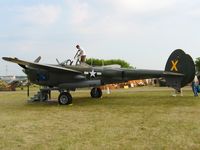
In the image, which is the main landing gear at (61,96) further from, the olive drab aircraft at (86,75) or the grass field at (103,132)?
the grass field at (103,132)

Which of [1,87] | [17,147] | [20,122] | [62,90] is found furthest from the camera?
[1,87]

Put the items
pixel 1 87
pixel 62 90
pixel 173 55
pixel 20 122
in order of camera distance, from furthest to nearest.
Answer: pixel 1 87
pixel 173 55
pixel 62 90
pixel 20 122

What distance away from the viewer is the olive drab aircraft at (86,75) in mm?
16077

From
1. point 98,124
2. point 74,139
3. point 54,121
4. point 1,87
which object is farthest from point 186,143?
point 1,87

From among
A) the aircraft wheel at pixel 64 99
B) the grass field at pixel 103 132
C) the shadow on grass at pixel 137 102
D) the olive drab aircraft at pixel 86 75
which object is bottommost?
the grass field at pixel 103 132

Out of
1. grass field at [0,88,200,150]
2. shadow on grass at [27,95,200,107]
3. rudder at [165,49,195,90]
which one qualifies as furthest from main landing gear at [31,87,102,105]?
rudder at [165,49,195,90]

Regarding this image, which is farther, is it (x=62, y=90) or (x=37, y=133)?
(x=62, y=90)

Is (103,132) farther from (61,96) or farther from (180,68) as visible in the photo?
(180,68)

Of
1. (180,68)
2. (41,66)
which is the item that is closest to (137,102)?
(180,68)

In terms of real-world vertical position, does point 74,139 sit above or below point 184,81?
below

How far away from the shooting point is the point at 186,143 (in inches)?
262

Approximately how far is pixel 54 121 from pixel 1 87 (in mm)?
31634

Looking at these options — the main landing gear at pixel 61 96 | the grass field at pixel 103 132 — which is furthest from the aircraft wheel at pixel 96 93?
the grass field at pixel 103 132

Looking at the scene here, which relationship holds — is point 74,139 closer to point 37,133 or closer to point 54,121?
point 37,133
